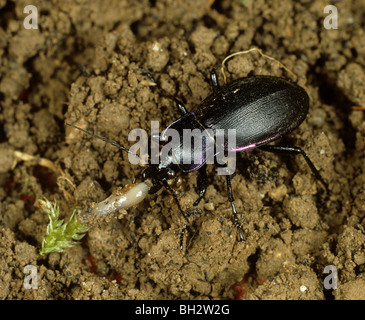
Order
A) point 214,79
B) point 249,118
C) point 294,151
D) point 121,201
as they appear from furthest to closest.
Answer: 1. point 214,79
2. point 294,151
3. point 249,118
4. point 121,201

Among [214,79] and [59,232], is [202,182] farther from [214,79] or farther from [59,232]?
[59,232]

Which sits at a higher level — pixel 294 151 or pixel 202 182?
pixel 294 151

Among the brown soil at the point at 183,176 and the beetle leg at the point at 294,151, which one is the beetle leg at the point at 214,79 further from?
the beetle leg at the point at 294,151

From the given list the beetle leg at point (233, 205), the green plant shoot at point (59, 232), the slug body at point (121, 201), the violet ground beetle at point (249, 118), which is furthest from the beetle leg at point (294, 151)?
the green plant shoot at point (59, 232)

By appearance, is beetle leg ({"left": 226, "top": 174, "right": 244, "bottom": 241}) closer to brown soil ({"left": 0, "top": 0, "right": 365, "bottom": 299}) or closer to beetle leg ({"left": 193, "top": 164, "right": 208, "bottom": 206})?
brown soil ({"left": 0, "top": 0, "right": 365, "bottom": 299})

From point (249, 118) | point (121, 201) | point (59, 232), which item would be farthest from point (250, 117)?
point (59, 232)

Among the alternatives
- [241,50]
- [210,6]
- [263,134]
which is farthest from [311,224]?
[210,6]
